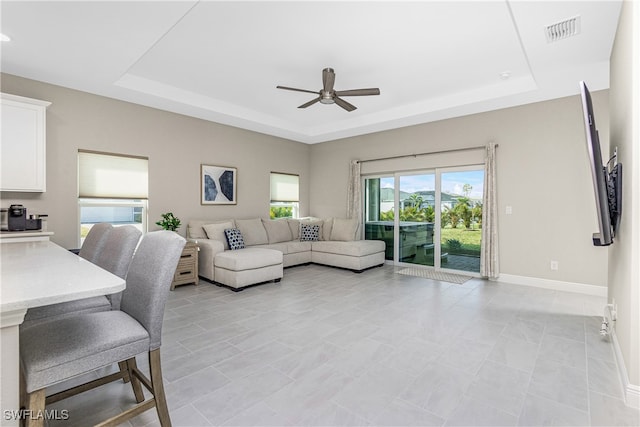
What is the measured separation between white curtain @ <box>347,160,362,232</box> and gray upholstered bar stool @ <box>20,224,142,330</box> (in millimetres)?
5109

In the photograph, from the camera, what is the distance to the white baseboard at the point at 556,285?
425 cm

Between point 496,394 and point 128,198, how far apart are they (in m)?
5.09

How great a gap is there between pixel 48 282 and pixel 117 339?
1.40 ft

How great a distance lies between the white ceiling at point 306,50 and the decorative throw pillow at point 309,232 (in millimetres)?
2601

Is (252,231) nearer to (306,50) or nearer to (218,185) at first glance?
(218,185)

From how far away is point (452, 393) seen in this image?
202cm

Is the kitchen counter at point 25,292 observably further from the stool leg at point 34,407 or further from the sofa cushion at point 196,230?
the sofa cushion at point 196,230

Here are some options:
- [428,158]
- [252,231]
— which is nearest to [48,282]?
[252,231]

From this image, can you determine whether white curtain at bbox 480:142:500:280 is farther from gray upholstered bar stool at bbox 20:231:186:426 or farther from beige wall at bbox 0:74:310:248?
gray upholstered bar stool at bbox 20:231:186:426

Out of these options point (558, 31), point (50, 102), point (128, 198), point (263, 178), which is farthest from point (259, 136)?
point (558, 31)

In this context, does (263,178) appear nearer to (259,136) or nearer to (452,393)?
(259,136)

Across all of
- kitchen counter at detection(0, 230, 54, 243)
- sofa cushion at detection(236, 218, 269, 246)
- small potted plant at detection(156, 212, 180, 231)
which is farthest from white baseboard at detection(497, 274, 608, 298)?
kitchen counter at detection(0, 230, 54, 243)

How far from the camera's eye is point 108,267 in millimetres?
2051

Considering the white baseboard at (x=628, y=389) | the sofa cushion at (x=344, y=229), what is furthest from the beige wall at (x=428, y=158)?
the white baseboard at (x=628, y=389)
